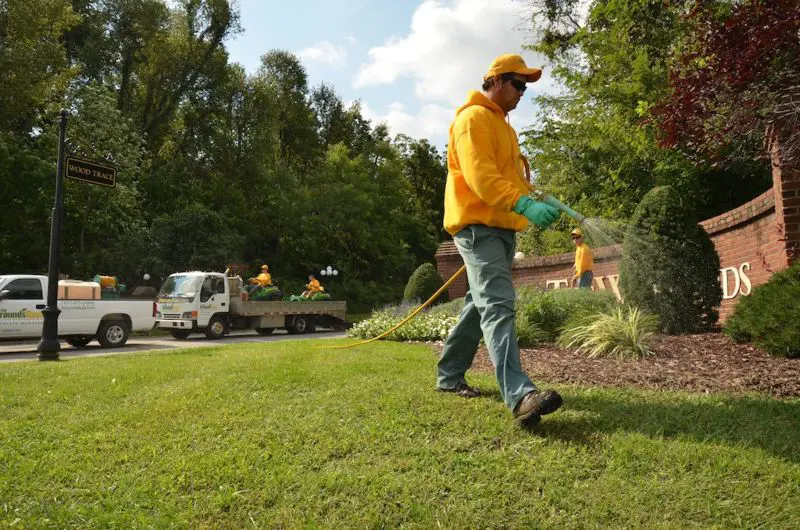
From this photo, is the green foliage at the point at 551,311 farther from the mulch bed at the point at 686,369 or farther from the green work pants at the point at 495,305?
the green work pants at the point at 495,305

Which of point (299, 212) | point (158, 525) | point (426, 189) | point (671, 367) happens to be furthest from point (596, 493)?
point (426, 189)

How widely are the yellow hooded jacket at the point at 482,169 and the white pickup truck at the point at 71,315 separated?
13.2 meters

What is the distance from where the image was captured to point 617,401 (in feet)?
13.1

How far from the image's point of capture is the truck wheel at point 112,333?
49.6 ft

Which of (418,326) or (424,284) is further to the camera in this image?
(424,284)

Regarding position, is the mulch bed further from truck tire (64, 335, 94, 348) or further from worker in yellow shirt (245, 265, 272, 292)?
worker in yellow shirt (245, 265, 272, 292)

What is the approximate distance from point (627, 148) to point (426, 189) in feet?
102

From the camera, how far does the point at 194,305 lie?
17.7 m

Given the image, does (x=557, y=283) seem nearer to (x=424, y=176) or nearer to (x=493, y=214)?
(x=493, y=214)

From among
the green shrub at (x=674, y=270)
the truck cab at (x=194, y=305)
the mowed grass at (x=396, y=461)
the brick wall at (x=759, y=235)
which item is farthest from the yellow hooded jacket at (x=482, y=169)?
the truck cab at (x=194, y=305)

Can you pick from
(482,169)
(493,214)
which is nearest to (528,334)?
(493,214)

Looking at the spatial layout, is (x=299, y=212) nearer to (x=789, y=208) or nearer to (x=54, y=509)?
(x=789, y=208)

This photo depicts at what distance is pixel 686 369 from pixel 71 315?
13.8 metres

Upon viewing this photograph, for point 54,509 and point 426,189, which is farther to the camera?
point 426,189
